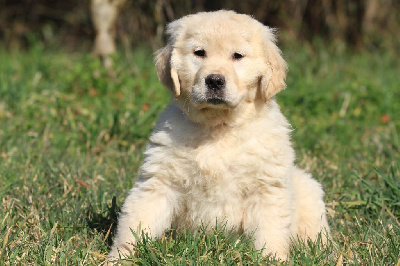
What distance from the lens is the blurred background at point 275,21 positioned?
9.45m

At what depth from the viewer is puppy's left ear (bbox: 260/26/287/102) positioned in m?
3.66

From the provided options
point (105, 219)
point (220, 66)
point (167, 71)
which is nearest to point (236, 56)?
point (220, 66)

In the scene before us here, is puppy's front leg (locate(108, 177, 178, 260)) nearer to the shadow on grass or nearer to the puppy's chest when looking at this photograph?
the puppy's chest

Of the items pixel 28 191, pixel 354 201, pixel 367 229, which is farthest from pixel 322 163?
pixel 28 191

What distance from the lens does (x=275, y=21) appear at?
1027 cm

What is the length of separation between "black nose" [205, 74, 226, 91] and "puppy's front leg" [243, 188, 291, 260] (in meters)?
0.63

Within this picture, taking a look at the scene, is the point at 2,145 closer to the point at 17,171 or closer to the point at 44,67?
the point at 17,171

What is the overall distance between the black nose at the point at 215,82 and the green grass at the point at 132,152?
2.51ft

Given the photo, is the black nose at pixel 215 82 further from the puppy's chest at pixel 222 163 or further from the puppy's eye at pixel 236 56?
the puppy's chest at pixel 222 163

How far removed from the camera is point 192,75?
11.9 ft

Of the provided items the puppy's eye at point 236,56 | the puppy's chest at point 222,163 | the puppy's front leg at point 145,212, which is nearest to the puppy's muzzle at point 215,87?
the puppy's eye at point 236,56

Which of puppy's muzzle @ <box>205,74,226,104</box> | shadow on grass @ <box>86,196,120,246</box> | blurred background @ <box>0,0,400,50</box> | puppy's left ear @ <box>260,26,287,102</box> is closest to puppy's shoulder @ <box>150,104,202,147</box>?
puppy's muzzle @ <box>205,74,226,104</box>

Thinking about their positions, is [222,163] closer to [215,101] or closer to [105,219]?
[215,101]

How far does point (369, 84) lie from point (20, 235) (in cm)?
489
